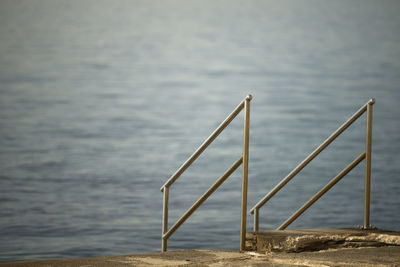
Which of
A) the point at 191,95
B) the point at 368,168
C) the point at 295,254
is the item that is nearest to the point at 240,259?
the point at 295,254

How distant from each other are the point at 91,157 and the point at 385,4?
827 centimetres

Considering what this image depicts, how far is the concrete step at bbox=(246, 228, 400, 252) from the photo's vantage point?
3.76 meters


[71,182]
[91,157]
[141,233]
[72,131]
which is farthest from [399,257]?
[72,131]

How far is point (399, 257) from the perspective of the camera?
3.42 m

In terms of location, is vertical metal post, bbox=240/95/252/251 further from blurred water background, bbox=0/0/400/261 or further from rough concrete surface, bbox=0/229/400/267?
blurred water background, bbox=0/0/400/261

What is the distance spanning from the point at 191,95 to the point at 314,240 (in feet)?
48.7

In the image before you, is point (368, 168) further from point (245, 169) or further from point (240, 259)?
point (240, 259)

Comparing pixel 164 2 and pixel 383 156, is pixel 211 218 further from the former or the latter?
pixel 164 2

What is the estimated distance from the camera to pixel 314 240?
387 cm

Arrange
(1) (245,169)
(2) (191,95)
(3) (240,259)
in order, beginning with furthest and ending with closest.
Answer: (2) (191,95), (1) (245,169), (3) (240,259)

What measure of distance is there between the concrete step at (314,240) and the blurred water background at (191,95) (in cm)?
1083

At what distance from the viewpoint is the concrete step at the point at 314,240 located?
12.3ft

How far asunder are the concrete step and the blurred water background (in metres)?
10.8

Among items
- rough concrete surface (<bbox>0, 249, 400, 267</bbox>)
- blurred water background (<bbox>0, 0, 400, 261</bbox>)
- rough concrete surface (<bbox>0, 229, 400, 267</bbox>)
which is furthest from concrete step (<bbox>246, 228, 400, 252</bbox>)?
blurred water background (<bbox>0, 0, 400, 261</bbox>)
